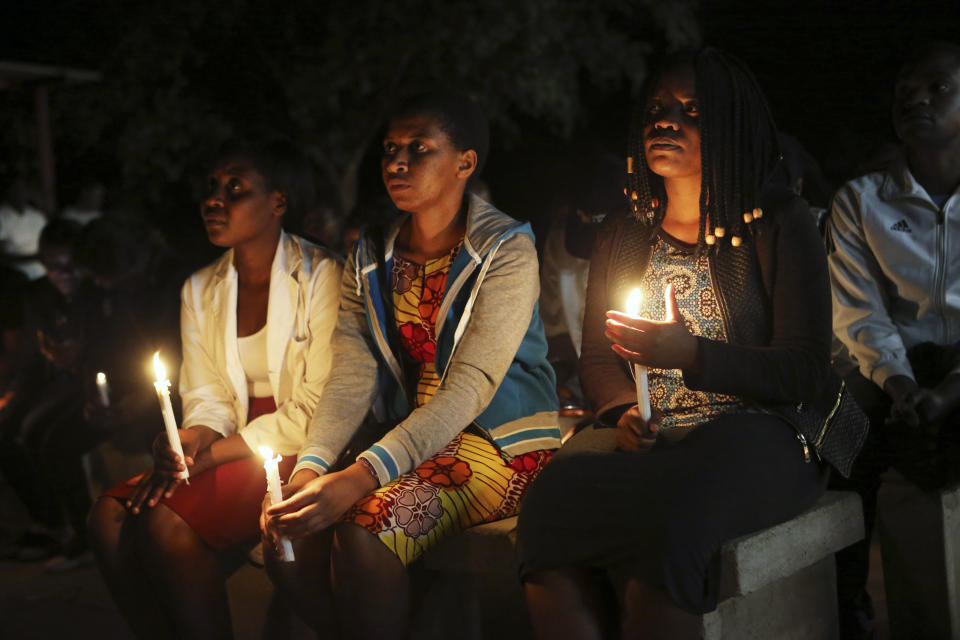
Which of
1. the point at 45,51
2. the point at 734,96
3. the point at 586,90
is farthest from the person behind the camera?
the point at 586,90

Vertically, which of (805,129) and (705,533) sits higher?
(805,129)

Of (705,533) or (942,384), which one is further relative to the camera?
(942,384)

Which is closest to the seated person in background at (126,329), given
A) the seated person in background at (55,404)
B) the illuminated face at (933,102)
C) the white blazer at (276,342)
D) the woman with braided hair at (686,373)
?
the seated person in background at (55,404)

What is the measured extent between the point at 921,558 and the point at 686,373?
4.25 feet

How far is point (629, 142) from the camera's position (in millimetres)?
3229

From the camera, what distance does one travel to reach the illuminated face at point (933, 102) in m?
3.62

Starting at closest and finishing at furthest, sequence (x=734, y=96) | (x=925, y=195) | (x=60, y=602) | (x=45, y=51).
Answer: (x=734, y=96)
(x=925, y=195)
(x=60, y=602)
(x=45, y=51)

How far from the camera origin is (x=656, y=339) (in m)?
2.55

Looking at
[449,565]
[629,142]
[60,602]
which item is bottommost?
[60,602]

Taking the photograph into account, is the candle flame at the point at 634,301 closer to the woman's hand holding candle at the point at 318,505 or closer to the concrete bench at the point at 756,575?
the concrete bench at the point at 756,575

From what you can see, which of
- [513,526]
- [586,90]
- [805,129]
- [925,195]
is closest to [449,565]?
[513,526]

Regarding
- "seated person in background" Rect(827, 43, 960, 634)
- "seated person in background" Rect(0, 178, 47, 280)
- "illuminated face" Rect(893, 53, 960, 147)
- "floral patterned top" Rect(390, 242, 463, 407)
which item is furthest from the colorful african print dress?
"seated person in background" Rect(0, 178, 47, 280)

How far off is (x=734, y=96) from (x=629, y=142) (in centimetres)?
38

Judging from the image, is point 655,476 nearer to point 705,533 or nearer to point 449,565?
point 705,533
